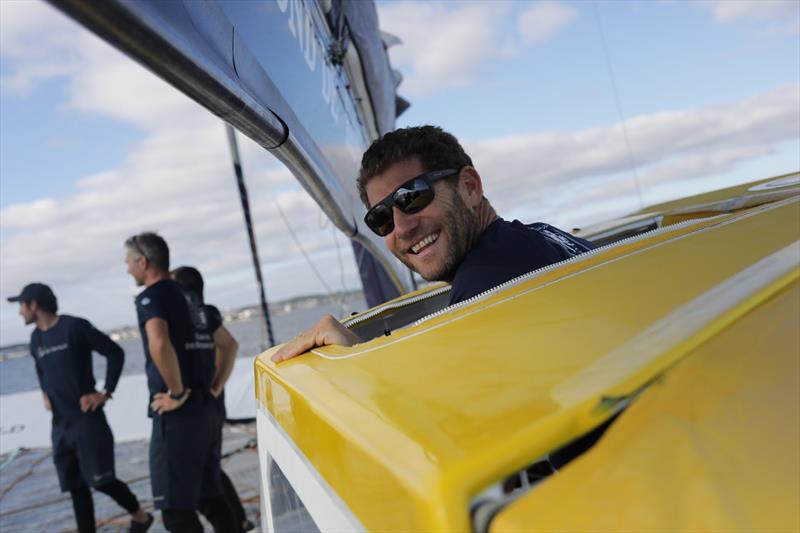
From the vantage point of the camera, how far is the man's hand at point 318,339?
1150mm

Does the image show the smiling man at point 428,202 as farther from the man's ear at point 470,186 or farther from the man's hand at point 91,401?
the man's hand at point 91,401

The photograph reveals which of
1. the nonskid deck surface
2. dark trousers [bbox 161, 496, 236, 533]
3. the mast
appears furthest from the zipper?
the nonskid deck surface

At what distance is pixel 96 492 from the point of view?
18.6ft

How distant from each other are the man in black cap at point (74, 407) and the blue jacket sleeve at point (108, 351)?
0.03m

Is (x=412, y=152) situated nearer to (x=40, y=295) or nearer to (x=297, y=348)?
(x=297, y=348)

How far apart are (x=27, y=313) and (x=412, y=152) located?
11.4ft

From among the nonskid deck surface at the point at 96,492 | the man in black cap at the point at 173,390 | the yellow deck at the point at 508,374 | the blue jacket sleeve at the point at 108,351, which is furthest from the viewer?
the nonskid deck surface at the point at 96,492

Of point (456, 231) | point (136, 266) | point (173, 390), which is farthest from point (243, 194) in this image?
point (456, 231)

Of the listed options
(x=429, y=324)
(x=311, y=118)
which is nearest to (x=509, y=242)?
(x=429, y=324)

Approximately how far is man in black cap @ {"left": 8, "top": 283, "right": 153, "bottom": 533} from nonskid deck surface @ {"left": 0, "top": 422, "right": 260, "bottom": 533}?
1.92ft

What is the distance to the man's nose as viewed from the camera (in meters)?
1.55

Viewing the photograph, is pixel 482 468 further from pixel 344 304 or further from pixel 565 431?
pixel 344 304

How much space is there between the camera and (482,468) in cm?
41

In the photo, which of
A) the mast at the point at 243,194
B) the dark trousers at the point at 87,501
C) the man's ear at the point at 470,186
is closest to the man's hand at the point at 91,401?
the dark trousers at the point at 87,501
